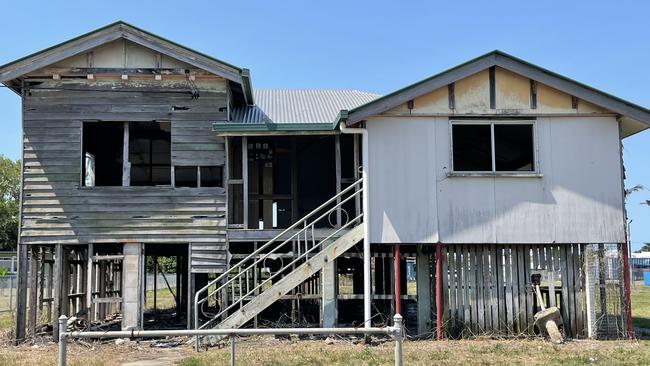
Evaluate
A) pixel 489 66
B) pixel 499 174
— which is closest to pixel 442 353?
pixel 499 174

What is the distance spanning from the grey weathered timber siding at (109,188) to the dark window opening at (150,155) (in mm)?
3211

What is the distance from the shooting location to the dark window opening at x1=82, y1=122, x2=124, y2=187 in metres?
18.4

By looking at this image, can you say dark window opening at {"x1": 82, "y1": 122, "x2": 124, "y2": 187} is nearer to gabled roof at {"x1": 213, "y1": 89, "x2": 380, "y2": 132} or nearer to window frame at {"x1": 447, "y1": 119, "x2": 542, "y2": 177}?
gabled roof at {"x1": 213, "y1": 89, "x2": 380, "y2": 132}

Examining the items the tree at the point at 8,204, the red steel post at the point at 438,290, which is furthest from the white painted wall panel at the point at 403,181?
the tree at the point at 8,204

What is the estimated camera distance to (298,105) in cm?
1794

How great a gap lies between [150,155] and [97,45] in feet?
21.6

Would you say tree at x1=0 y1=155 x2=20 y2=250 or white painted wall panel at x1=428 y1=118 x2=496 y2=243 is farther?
tree at x1=0 y1=155 x2=20 y2=250

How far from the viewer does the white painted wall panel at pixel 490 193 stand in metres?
13.9

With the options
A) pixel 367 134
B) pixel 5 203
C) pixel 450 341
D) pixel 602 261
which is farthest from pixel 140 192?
pixel 5 203

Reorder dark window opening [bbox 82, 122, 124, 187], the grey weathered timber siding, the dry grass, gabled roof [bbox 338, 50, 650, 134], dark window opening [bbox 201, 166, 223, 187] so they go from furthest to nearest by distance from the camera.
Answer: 1. dark window opening [bbox 201, 166, 223, 187]
2. dark window opening [bbox 82, 122, 124, 187]
3. the grey weathered timber siding
4. gabled roof [bbox 338, 50, 650, 134]
5. the dry grass

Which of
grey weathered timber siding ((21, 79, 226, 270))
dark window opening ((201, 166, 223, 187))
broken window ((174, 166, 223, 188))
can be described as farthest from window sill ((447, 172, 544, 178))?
broken window ((174, 166, 223, 188))

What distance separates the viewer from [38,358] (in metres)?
12.3

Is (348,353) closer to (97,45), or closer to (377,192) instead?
(377,192)

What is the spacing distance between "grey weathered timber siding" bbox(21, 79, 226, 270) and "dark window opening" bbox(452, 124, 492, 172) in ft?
16.8
